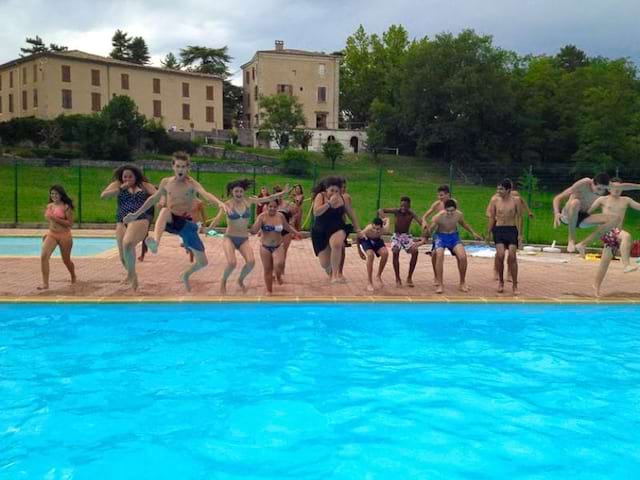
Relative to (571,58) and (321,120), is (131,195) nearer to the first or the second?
(321,120)

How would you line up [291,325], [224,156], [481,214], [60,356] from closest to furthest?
[60,356] → [291,325] → [481,214] → [224,156]

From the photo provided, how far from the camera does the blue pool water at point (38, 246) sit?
15.0m

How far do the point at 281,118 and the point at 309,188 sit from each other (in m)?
22.6

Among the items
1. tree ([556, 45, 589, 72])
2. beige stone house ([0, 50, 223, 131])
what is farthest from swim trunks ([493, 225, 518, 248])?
tree ([556, 45, 589, 72])

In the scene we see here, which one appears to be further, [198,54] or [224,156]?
[198,54]

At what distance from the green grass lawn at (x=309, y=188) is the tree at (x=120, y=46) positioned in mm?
44685

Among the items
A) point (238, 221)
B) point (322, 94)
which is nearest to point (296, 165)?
point (322, 94)

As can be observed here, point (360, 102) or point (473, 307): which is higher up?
point (360, 102)

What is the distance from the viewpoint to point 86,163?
39.7 meters

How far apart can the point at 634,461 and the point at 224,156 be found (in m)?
47.3

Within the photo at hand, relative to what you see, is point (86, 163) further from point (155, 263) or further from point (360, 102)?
point (360, 102)

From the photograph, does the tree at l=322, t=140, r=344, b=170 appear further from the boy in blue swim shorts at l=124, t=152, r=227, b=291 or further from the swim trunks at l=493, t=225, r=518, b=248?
the boy in blue swim shorts at l=124, t=152, r=227, b=291

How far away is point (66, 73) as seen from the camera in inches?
2194

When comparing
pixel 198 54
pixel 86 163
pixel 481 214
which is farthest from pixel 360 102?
pixel 481 214
